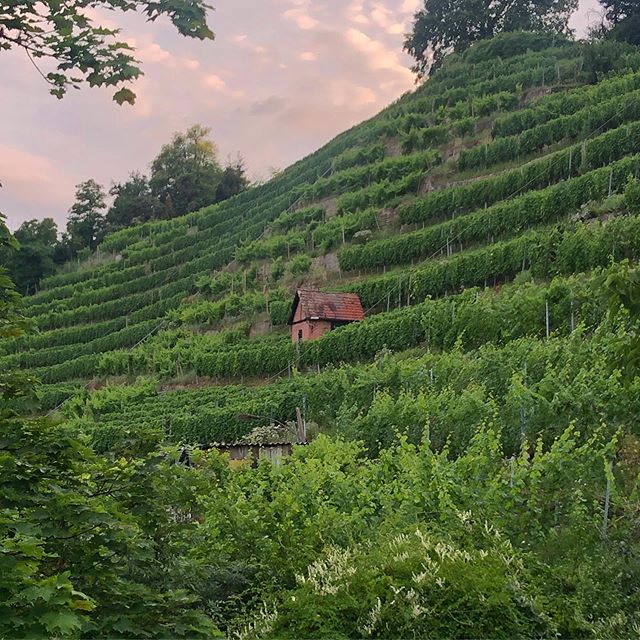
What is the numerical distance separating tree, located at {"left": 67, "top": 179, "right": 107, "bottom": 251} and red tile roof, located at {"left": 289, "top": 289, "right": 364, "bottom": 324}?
4301 centimetres

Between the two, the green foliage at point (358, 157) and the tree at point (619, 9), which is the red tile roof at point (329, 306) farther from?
the tree at point (619, 9)

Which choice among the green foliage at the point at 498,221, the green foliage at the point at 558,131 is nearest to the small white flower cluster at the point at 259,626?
the green foliage at the point at 498,221

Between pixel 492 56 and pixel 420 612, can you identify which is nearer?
pixel 420 612

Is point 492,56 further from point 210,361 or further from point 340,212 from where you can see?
point 210,361

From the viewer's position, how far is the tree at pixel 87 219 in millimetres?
73438

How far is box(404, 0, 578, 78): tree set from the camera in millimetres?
68500

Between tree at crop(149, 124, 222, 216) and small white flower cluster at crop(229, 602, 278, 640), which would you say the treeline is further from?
small white flower cluster at crop(229, 602, 278, 640)

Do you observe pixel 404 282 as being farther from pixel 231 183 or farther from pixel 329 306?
pixel 231 183

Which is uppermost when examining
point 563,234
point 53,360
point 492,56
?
point 492,56

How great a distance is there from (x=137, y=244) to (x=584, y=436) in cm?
5637

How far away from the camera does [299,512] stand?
884cm

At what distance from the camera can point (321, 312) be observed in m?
34.3

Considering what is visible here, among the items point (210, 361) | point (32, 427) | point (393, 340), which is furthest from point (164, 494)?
point (210, 361)

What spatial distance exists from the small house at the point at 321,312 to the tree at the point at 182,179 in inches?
1673
